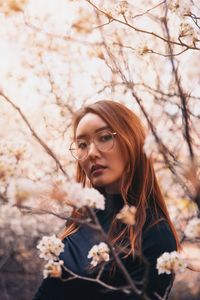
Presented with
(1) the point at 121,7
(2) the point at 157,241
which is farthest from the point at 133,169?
(1) the point at 121,7

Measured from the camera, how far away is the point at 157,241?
1.20 m

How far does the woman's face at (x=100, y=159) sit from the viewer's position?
1.30 meters

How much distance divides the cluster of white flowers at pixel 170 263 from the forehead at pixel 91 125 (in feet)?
1.38

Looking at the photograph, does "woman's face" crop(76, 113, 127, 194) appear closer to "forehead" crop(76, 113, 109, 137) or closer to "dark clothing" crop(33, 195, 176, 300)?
"forehead" crop(76, 113, 109, 137)

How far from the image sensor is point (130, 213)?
2.78 feet

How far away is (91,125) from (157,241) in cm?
38

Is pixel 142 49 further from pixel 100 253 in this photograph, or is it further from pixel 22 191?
pixel 22 191

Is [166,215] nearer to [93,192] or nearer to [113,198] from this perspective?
[113,198]

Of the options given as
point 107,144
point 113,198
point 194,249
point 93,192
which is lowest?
point 93,192

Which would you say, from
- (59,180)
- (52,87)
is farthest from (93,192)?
(52,87)

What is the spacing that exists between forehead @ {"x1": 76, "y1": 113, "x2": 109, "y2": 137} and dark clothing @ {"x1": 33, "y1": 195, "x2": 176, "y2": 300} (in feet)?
0.74

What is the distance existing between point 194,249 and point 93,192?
390cm

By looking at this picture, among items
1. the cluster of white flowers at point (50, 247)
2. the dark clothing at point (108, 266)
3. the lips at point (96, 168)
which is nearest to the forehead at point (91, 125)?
the lips at point (96, 168)

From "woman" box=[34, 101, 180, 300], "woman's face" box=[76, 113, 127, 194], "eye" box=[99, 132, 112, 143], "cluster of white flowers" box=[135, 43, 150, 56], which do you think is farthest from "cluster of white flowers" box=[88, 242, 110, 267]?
"cluster of white flowers" box=[135, 43, 150, 56]
